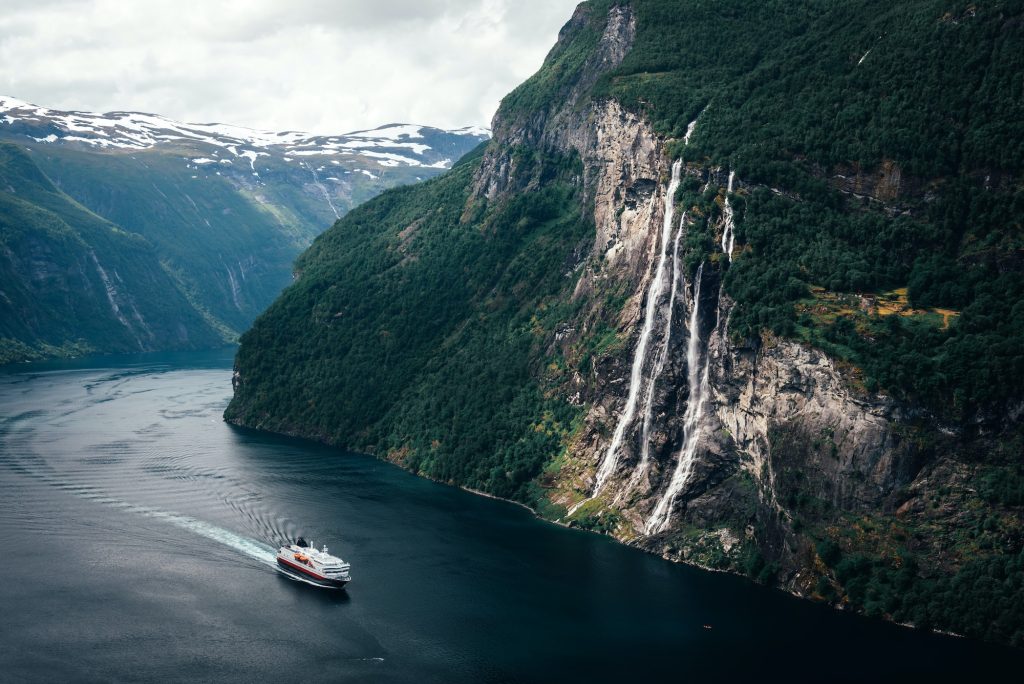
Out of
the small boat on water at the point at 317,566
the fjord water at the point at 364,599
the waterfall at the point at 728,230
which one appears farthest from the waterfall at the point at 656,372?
the small boat on water at the point at 317,566

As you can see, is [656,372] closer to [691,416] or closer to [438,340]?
[691,416]

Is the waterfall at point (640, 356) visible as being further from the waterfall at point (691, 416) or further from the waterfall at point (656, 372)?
the waterfall at point (691, 416)

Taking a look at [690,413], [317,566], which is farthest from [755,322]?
[317,566]

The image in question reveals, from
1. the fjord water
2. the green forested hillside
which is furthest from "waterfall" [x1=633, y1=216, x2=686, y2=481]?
the green forested hillside

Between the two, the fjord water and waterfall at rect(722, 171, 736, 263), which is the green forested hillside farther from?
waterfall at rect(722, 171, 736, 263)

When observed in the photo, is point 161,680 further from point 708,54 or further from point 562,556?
point 708,54

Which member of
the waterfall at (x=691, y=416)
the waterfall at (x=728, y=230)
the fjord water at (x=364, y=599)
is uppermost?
the waterfall at (x=728, y=230)

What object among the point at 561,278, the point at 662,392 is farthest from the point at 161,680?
the point at 561,278
